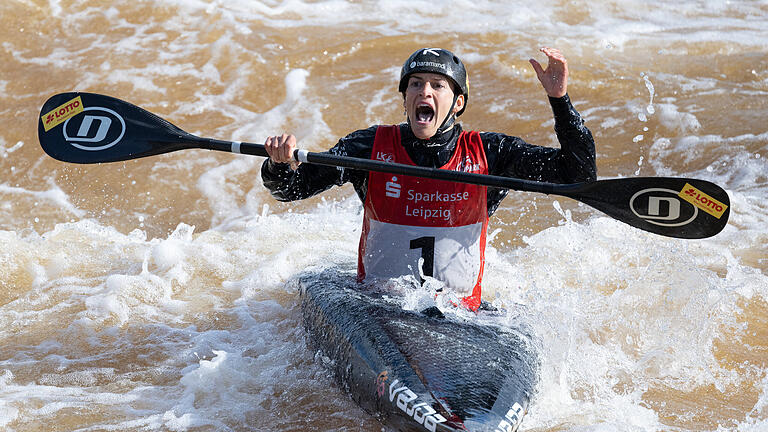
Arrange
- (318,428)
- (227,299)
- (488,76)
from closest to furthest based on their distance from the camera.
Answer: (318,428) < (227,299) < (488,76)

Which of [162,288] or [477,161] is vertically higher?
[477,161]

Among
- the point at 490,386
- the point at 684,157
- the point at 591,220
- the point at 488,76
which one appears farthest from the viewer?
the point at 488,76

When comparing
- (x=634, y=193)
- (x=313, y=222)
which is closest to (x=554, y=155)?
(x=634, y=193)

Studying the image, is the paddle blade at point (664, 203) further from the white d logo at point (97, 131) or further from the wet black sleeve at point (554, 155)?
the white d logo at point (97, 131)

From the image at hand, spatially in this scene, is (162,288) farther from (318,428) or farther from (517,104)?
(517,104)

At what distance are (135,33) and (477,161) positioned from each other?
6596 millimetres

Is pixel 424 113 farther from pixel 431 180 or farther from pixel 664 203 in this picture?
pixel 664 203

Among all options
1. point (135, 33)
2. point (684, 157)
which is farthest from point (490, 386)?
point (135, 33)

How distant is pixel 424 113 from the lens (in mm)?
3715

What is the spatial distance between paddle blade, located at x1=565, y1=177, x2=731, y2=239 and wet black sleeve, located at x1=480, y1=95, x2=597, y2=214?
102 millimetres

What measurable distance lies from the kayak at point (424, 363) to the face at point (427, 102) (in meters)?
0.80

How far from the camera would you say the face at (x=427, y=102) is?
12.0ft

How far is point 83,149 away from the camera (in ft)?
14.0

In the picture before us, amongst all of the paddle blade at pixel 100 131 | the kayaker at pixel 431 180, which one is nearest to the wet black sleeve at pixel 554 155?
the kayaker at pixel 431 180
